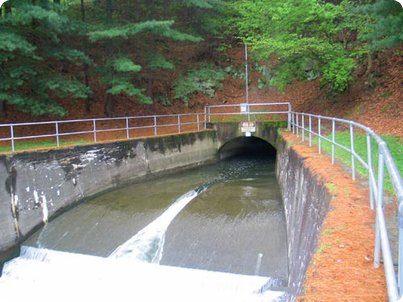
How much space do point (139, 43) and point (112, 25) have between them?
2.11m

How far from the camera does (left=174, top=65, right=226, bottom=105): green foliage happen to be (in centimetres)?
2283

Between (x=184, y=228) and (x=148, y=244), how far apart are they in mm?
1139

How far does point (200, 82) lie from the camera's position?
85.7 ft

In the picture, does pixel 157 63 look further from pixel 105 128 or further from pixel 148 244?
pixel 148 244

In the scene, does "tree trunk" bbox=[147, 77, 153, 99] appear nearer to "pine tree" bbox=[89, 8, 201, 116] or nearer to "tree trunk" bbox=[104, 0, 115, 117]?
"pine tree" bbox=[89, 8, 201, 116]

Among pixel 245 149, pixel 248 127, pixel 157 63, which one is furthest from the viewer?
pixel 245 149

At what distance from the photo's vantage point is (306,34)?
1895 cm

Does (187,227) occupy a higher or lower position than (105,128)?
lower

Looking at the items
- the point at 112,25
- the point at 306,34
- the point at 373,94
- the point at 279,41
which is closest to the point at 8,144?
the point at 112,25

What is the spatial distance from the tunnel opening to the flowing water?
22.3 ft

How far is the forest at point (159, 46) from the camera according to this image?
15.7m

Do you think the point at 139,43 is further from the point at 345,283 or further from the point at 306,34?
the point at 345,283

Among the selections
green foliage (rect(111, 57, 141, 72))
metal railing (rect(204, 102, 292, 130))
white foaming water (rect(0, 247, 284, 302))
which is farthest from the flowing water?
metal railing (rect(204, 102, 292, 130))

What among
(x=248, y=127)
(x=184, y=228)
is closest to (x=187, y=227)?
Result: (x=184, y=228)
